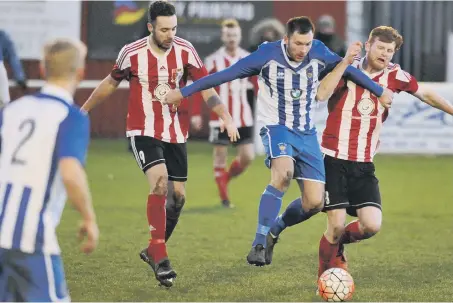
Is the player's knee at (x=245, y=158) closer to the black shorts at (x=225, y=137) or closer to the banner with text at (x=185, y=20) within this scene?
the black shorts at (x=225, y=137)

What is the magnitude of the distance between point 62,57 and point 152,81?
2.95 meters

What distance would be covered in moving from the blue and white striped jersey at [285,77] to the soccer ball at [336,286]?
1201 millimetres

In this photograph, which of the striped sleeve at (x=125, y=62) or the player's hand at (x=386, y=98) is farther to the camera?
the striped sleeve at (x=125, y=62)

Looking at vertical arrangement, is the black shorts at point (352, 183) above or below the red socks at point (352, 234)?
above

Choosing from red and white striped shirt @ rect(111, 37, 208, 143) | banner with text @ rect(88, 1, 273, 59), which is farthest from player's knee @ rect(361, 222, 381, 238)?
banner with text @ rect(88, 1, 273, 59)

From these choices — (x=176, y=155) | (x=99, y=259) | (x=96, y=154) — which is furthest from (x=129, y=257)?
(x=96, y=154)

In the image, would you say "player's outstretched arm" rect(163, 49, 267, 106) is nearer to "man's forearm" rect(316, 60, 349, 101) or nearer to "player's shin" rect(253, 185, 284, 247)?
"man's forearm" rect(316, 60, 349, 101)

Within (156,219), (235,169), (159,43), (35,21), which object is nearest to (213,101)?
(159,43)

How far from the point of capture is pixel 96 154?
17109mm

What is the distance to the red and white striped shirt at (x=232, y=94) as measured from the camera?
12.3 metres

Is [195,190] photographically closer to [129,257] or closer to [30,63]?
[129,257]

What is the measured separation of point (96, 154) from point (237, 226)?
23.1 ft

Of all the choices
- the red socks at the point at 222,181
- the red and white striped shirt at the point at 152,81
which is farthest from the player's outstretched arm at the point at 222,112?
the red socks at the point at 222,181

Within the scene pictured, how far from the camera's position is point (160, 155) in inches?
304
